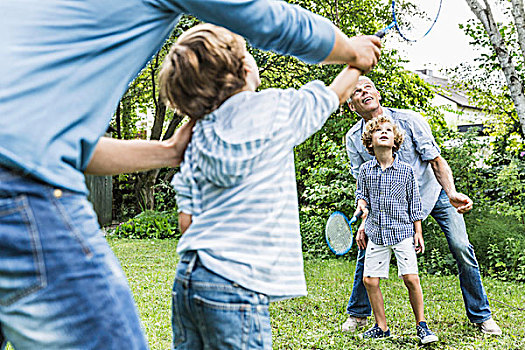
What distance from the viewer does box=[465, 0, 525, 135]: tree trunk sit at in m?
6.97

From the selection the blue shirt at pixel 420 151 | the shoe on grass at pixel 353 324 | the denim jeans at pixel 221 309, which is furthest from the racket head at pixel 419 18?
the shoe on grass at pixel 353 324

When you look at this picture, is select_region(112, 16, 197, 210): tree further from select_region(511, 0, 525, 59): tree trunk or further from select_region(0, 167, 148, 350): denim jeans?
select_region(0, 167, 148, 350): denim jeans

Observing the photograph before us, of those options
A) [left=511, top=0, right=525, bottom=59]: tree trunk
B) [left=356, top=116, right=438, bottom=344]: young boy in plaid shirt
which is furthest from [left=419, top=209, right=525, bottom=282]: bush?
[left=356, top=116, right=438, bottom=344]: young boy in plaid shirt

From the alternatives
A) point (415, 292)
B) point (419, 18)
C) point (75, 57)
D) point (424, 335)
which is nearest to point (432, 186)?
point (415, 292)

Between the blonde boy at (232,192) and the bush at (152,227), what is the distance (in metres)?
9.61

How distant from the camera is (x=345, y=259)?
8523 millimetres

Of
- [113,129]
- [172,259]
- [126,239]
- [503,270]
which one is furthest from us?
[113,129]

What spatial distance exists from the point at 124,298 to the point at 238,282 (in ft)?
1.10

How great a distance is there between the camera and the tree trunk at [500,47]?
6.97 metres

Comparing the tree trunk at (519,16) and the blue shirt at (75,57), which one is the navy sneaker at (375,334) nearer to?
the blue shirt at (75,57)

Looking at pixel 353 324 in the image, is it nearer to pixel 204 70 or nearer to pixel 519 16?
pixel 204 70

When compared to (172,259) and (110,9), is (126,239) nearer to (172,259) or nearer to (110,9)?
(172,259)

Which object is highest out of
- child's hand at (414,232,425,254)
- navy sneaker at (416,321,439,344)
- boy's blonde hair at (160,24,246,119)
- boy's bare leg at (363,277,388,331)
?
boy's blonde hair at (160,24,246,119)

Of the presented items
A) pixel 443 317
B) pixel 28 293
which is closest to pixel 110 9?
pixel 28 293
